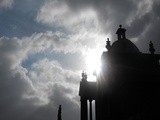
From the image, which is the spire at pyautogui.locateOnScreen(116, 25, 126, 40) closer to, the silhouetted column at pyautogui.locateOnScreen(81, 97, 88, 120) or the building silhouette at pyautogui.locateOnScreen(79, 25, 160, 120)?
the building silhouette at pyautogui.locateOnScreen(79, 25, 160, 120)

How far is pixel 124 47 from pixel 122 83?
8810 mm

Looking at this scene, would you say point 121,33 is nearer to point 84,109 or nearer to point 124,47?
point 124,47

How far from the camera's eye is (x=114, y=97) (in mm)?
30781

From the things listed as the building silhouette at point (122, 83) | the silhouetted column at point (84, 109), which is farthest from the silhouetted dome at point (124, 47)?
the silhouetted column at point (84, 109)

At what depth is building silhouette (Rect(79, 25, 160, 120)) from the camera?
85.3 ft

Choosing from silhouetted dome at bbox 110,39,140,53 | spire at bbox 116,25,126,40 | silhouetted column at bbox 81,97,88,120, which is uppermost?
spire at bbox 116,25,126,40

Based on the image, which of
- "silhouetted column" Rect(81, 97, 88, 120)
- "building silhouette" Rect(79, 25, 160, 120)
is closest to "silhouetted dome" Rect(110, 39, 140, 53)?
"building silhouette" Rect(79, 25, 160, 120)

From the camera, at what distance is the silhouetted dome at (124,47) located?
113ft

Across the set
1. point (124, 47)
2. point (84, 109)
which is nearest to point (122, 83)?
point (124, 47)

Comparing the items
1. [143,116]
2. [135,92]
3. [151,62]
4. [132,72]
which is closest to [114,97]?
[132,72]

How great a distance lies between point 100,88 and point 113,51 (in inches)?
186

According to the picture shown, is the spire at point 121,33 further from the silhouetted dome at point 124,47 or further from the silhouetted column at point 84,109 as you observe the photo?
the silhouetted column at point 84,109

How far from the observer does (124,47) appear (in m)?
34.8

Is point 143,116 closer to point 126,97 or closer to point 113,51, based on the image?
point 126,97
